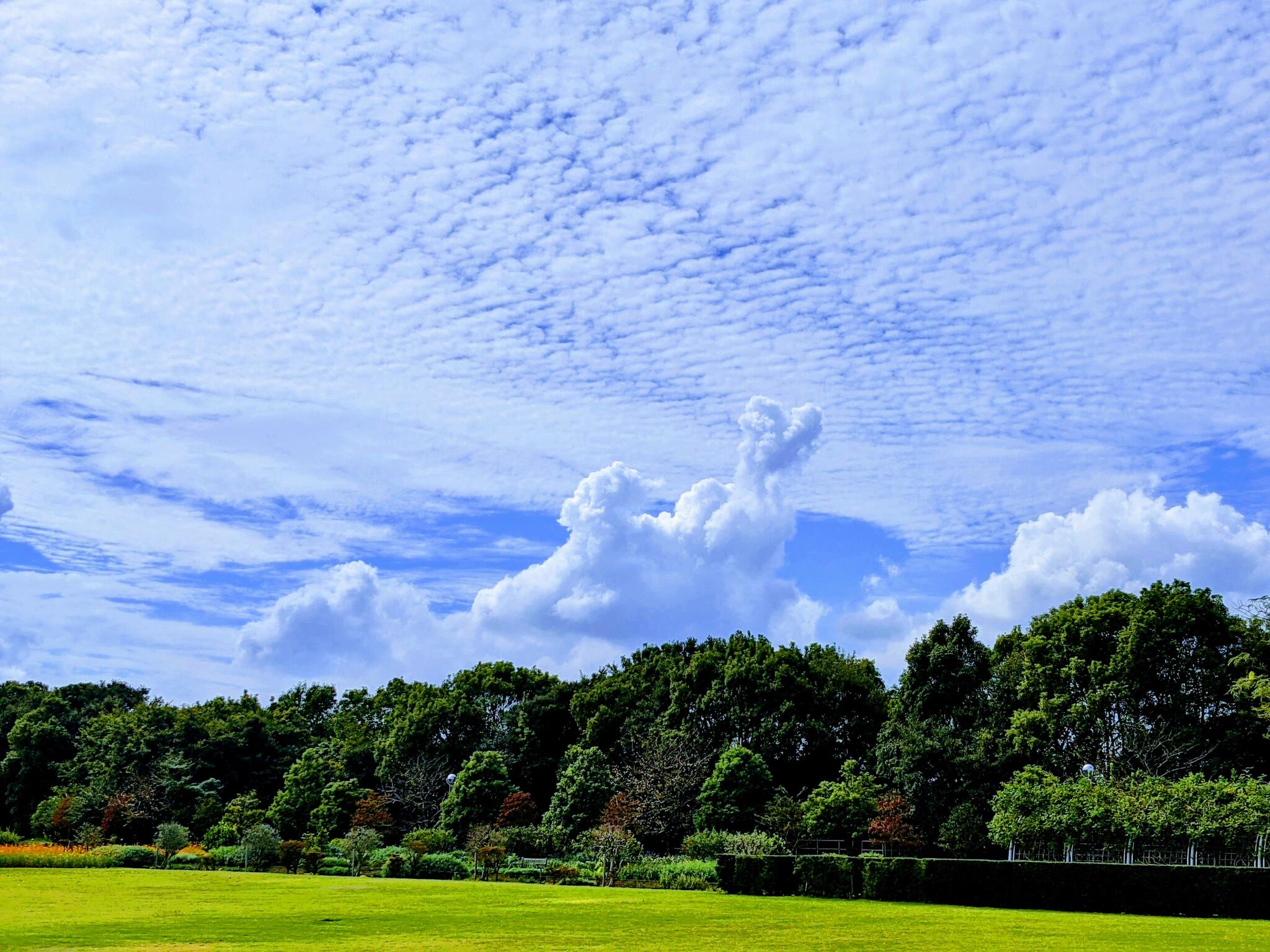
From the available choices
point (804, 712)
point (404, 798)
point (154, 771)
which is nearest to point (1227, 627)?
point (804, 712)

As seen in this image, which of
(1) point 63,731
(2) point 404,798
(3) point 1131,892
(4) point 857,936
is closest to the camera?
(4) point 857,936

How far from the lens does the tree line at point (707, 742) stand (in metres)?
39.8

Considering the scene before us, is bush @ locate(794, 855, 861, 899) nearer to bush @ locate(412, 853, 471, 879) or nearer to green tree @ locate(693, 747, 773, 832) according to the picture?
green tree @ locate(693, 747, 773, 832)

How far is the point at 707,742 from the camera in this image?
48.5m

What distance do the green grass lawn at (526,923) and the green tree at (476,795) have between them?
710 inches

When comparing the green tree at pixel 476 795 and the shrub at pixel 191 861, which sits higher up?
the green tree at pixel 476 795

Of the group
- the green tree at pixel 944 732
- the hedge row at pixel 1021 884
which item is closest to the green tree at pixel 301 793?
the green tree at pixel 944 732

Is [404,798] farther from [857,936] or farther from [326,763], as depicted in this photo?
[857,936]

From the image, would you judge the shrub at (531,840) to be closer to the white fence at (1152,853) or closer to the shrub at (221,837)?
the shrub at (221,837)

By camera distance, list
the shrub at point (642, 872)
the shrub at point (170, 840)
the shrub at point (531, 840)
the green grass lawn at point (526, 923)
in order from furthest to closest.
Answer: the shrub at point (531, 840), the shrub at point (170, 840), the shrub at point (642, 872), the green grass lawn at point (526, 923)

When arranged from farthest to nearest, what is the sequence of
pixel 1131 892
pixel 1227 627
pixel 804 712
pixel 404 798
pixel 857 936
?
pixel 404 798 < pixel 804 712 < pixel 1227 627 < pixel 1131 892 < pixel 857 936

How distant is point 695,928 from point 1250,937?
30.3ft

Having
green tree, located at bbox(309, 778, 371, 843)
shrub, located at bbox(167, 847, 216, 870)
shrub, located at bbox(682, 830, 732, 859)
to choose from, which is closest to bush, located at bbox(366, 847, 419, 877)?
shrub, located at bbox(167, 847, 216, 870)

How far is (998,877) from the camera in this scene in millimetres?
26484
